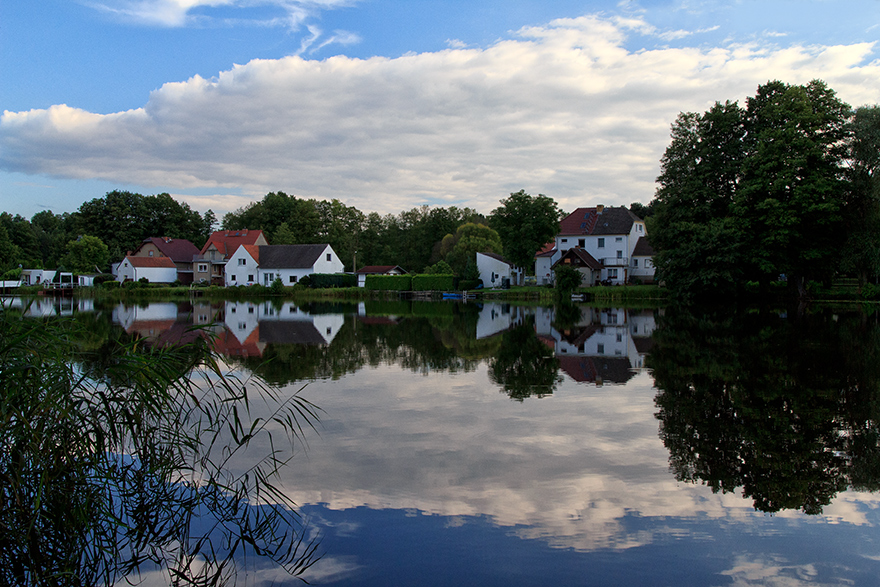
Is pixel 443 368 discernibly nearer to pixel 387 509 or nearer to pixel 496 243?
pixel 387 509

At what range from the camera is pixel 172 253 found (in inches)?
2906

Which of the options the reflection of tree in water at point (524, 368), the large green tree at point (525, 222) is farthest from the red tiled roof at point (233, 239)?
the reflection of tree in water at point (524, 368)

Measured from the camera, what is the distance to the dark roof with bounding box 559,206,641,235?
6197 cm

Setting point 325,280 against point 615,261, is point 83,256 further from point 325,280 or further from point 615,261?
point 615,261

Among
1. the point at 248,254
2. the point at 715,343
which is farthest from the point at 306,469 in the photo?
the point at 248,254

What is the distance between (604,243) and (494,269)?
479 inches

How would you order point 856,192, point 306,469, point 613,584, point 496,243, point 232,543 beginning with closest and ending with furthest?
1. point 613,584
2. point 232,543
3. point 306,469
4. point 856,192
5. point 496,243

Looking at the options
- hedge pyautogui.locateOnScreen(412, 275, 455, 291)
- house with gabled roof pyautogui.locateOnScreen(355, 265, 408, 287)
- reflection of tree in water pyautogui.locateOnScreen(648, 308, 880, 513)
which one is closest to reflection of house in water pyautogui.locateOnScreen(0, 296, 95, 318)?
reflection of tree in water pyautogui.locateOnScreen(648, 308, 880, 513)

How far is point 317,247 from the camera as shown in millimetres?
67625

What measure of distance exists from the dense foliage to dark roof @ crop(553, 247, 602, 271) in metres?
15.0

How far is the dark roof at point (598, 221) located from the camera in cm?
6197

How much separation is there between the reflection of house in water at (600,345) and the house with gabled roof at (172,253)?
5736 cm

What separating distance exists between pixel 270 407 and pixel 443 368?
5.12 metres

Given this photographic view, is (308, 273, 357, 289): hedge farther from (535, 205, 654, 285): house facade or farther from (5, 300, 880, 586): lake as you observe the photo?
(5, 300, 880, 586): lake
